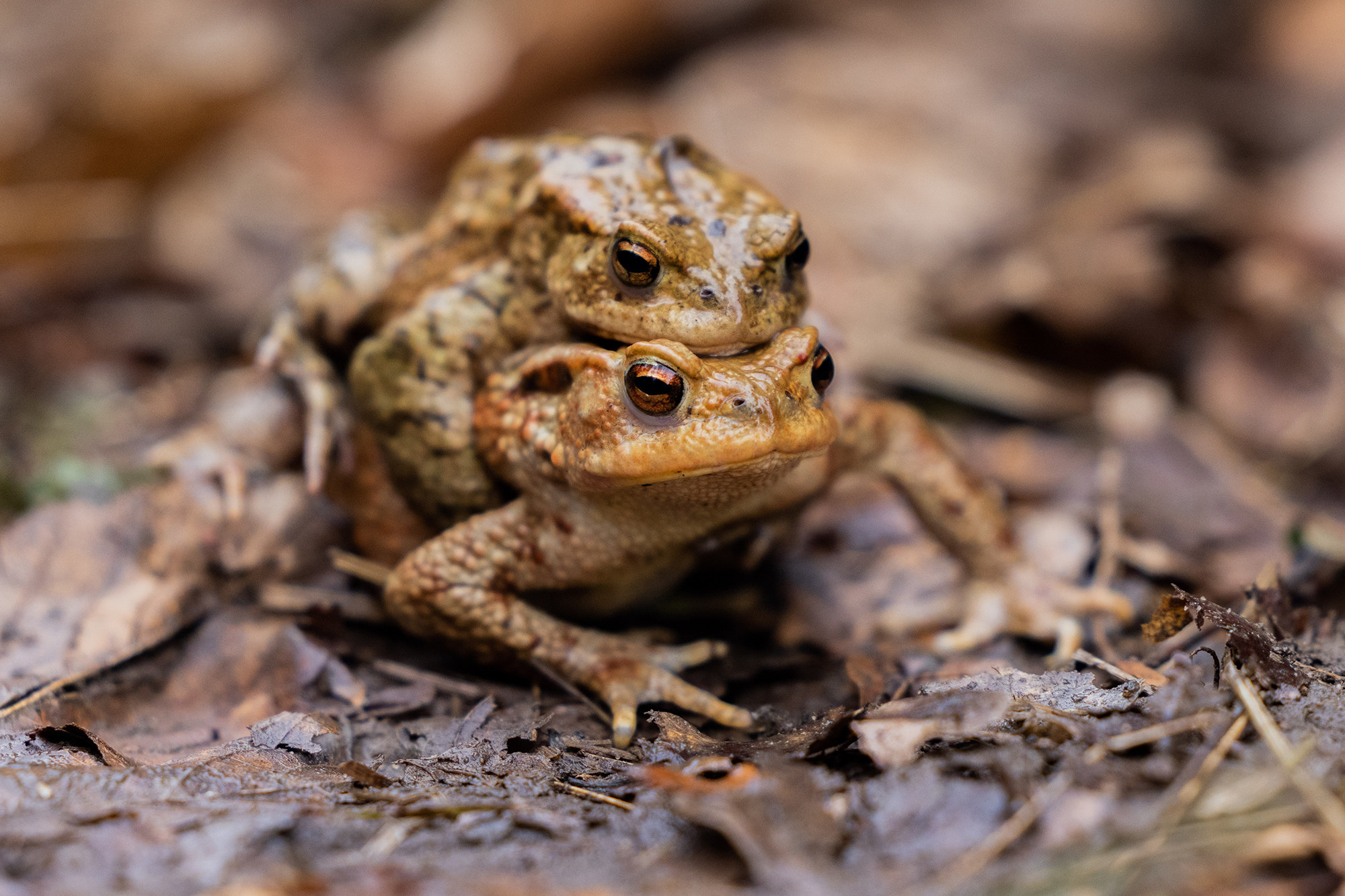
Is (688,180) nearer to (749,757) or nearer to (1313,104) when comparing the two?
Result: (749,757)

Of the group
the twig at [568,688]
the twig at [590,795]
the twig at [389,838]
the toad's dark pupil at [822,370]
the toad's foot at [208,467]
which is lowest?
the twig at [568,688]

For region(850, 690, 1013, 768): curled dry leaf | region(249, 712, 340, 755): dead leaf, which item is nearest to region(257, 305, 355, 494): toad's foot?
region(249, 712, 340, 755): dead leaf

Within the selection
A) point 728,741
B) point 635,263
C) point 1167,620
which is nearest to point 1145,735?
point 1167,620

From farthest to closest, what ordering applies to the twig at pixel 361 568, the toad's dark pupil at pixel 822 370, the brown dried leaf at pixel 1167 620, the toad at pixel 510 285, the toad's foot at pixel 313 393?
1. the toad's foot at pixel 313 393
2. the twig at pixel 361 568
3. the toad at pixel 510 285
4. the toad's dark pupil at pixel 822 370
5. the brown dried leaf at pixel 1167 620

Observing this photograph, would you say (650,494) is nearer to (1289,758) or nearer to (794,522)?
(794,522)

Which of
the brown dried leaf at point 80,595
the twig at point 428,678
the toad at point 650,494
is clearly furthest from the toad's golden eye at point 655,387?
the brown dried leaf at point 80,595

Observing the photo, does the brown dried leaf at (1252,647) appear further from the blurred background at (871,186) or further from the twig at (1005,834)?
the blurred background at (871,186)

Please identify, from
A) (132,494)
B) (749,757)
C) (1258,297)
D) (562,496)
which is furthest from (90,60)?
(1258,297)
